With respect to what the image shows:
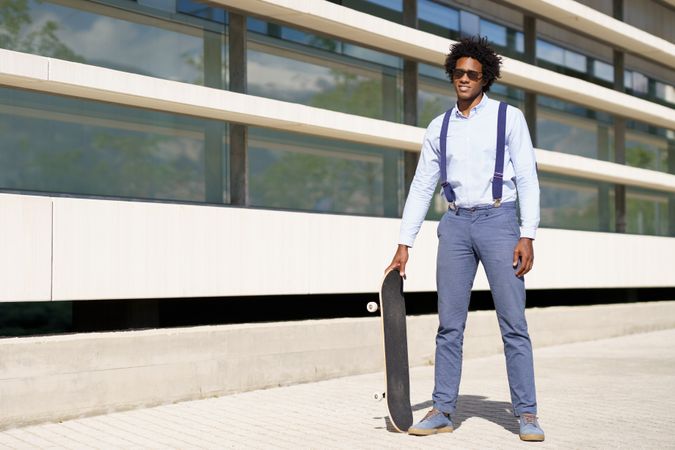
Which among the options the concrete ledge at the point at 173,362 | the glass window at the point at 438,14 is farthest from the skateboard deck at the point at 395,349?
the glass window at the point at 438,14

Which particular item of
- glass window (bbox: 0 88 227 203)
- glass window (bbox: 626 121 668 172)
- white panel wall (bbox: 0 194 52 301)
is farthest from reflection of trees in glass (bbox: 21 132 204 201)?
glass window (bbox: 626 121 668 172)

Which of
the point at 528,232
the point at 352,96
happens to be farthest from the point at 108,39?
the point at 528,232

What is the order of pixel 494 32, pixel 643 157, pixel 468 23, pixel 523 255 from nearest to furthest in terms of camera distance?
pixel 523 255 < pixel 468 23 < pixel 494 32 < pixel 643 157

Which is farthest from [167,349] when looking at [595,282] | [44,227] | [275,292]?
[595,282]

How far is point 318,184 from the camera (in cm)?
1437

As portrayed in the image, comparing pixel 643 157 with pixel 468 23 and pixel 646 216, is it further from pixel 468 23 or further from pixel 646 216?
pixel 468 23

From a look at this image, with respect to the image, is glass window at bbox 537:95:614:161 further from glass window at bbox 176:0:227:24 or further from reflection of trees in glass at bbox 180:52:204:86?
reflection of trees in glass at bbox 180:52:204:86

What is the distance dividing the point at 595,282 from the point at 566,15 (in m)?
5.02

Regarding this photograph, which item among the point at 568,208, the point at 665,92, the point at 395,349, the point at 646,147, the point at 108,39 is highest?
the point at 665,92

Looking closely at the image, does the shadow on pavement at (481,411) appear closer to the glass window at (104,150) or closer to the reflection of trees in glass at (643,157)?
the glass window at (104,150)

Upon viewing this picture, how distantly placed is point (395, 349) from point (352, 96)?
27.7 ft

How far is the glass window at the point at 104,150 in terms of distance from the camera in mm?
10602

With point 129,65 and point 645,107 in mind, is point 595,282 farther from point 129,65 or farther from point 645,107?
point 129,65

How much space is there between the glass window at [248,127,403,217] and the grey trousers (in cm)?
674
